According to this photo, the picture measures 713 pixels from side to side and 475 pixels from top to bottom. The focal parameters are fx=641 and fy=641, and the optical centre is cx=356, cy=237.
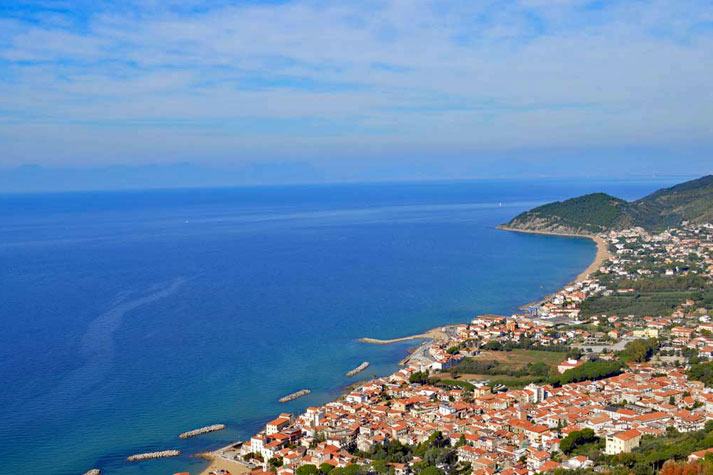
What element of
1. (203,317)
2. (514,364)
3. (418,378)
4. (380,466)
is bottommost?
(380,466)

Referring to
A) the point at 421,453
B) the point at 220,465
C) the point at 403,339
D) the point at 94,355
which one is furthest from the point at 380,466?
the point at 94,355

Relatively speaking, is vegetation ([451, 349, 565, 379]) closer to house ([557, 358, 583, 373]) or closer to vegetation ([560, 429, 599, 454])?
house ([557, 358, 583, 373])

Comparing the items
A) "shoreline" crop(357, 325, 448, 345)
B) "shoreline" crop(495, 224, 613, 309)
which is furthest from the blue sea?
"shoreline" crop(495, 224, 613, 309)

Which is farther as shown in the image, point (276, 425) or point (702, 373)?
point (702, 373)

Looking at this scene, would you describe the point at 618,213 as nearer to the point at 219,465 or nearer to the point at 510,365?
the point at 510,365

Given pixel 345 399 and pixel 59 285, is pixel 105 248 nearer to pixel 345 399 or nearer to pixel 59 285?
pixel 59 285

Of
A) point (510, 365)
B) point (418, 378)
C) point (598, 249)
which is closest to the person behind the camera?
point (418, 378)

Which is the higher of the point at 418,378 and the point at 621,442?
the point at 621,442
